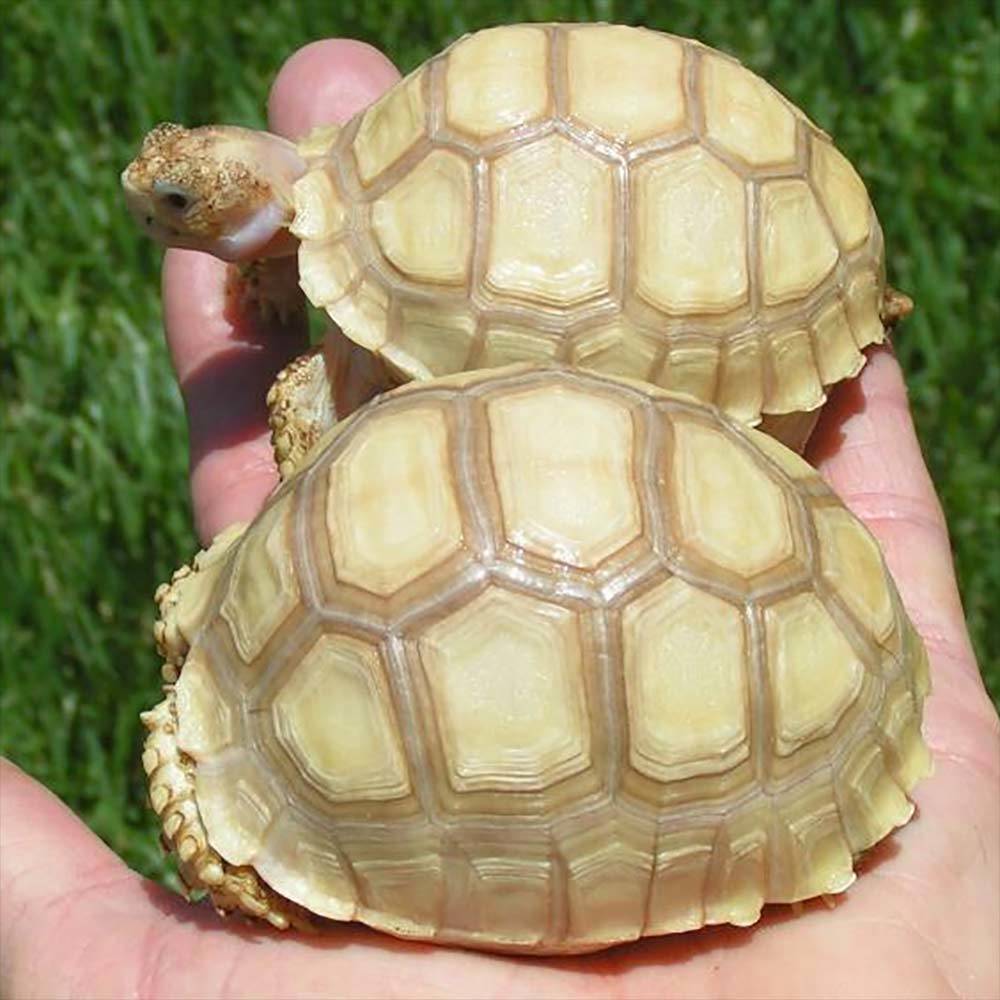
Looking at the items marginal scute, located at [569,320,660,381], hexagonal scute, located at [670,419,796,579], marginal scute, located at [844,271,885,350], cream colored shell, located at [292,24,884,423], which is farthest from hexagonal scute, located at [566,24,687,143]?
hexagonal scute, located at [670,419,796,579]

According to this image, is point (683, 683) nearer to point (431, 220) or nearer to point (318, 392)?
point (431, 220)

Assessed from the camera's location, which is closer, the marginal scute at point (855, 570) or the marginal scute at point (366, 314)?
the marginal scute at point (855, 570)

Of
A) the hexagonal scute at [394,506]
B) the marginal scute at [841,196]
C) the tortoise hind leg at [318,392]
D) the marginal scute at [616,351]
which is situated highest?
the hexagonal scute at [394,506]

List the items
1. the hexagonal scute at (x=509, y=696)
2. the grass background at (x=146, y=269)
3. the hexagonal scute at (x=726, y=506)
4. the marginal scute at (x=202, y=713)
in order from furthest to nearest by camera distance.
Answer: the grass background at (x=146, y=269) → the marginal scute at (x=202, y=713) → the hexagonal scute at (x=726, y=506) → the hexagonal scute at (x=509, y=696)

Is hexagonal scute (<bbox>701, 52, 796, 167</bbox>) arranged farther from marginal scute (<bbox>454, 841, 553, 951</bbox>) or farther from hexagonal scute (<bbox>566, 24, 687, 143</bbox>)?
marginal scute (<bbox>454, 841, 553, 951</bbox>)

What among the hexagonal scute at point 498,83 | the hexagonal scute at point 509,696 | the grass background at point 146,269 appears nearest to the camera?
the hexagonal scute at point 509,696

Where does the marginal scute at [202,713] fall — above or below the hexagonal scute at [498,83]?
below

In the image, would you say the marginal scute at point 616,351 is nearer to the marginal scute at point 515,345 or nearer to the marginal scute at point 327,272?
the marginal scute at point 515,345

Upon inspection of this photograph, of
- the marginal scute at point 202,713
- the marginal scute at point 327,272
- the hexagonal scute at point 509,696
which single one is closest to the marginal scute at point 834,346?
the marginal scute at point 327,272
